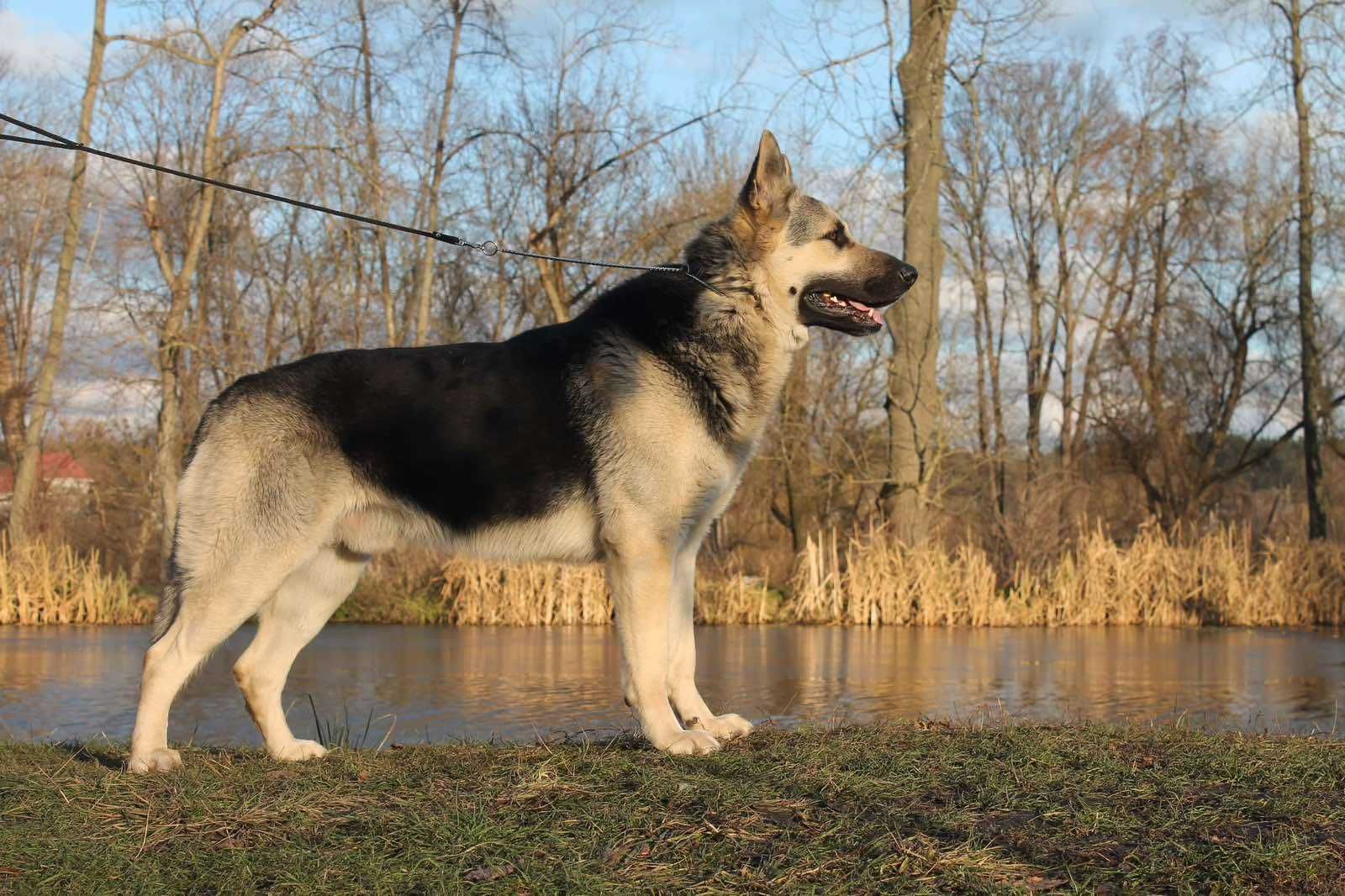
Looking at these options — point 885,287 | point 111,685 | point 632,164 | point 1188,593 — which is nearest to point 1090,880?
point 885,287

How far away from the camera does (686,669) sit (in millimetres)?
5332

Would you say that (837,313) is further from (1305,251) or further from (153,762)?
(1305,251)

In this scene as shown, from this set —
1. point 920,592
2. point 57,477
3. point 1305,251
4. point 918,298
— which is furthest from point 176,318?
point 1305,251

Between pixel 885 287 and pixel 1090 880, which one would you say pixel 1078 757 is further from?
pixel 885 287

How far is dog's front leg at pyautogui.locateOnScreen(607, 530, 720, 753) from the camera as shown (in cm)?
482

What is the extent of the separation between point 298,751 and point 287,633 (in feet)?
1.90

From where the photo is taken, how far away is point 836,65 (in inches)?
690

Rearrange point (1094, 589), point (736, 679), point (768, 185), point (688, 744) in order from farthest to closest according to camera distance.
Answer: point (1094, 589), point (736, 679), point (768, 185), point (688, 744)

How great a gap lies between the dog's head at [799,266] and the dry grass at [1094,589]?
11298mm

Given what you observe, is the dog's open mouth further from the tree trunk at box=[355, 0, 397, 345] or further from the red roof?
the red roof

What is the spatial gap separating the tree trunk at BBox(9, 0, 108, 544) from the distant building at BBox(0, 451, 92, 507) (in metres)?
0.52

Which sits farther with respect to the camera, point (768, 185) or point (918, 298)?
point (918, 298)

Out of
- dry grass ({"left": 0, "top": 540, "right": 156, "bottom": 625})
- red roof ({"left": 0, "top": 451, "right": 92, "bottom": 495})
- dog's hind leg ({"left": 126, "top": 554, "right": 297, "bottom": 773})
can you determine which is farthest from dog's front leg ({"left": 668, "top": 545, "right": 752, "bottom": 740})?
red roof ({"left": 0, "top": 451, "right": 92, "bottom": 495})

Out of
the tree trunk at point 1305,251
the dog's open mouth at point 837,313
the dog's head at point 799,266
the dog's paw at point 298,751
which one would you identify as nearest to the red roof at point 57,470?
the dog's paw at point 298,751
